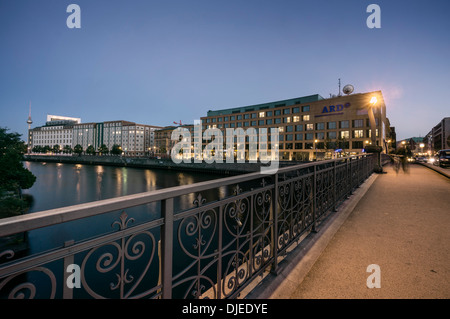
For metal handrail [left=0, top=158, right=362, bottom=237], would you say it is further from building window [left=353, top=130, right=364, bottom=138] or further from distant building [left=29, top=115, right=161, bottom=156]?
distant building [left=29, top=115, right=161, bottom=156]

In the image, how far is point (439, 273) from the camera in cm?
238

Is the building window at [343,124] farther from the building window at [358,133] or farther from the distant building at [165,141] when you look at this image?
the distant building at [165,141]

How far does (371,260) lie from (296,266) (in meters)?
1.03

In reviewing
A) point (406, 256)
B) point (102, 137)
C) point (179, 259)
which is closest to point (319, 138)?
point (179, 259)

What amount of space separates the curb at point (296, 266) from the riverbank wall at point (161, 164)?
35953mm

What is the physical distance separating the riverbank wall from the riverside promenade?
1389 inches

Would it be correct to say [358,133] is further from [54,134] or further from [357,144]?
[54,134]

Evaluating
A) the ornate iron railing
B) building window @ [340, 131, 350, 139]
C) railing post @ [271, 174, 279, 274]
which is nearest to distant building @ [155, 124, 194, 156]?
building window @ [340, 131, 350, 139]

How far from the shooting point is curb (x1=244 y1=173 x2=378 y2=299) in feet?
7.17

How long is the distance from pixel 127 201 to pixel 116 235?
Answer: 25cm

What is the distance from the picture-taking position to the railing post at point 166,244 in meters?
1.51

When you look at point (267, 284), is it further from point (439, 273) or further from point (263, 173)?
point (439, 273)

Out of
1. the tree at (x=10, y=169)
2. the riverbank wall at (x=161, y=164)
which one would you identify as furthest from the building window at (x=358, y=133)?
the tree at (x=10, y=169)
